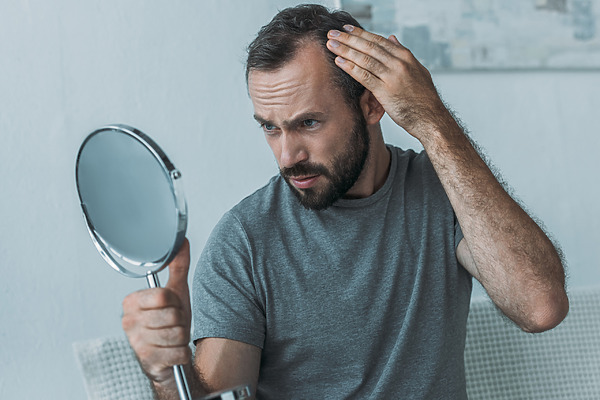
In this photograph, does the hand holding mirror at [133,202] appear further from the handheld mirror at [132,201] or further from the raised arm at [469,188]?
the raised arm at [469,188]

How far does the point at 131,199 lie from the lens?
0.74 metres

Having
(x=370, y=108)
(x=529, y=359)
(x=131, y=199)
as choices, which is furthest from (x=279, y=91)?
(x=529, y=359)

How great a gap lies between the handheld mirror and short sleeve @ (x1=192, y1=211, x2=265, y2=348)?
53 cm

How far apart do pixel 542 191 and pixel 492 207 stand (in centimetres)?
98

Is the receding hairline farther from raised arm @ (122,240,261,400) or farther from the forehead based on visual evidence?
raised arm @ (122,240,261,400)

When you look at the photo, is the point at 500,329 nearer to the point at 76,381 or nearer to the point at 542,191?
the point at 542,191

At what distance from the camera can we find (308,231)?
1405 millimetres

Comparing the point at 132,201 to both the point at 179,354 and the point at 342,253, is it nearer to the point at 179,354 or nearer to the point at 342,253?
the point at 179,354

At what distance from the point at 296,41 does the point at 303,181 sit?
276mm

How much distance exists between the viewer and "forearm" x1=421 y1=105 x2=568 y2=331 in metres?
Answer: 1.34

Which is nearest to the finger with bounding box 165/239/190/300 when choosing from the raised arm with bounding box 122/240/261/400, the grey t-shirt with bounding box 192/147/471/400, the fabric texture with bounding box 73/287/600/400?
the raised arm with bounding box 122/240/261/400

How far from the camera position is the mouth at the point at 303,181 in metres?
1.36

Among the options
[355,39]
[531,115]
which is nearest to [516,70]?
[531,115]

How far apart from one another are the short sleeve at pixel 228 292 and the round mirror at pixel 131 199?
53 cm
